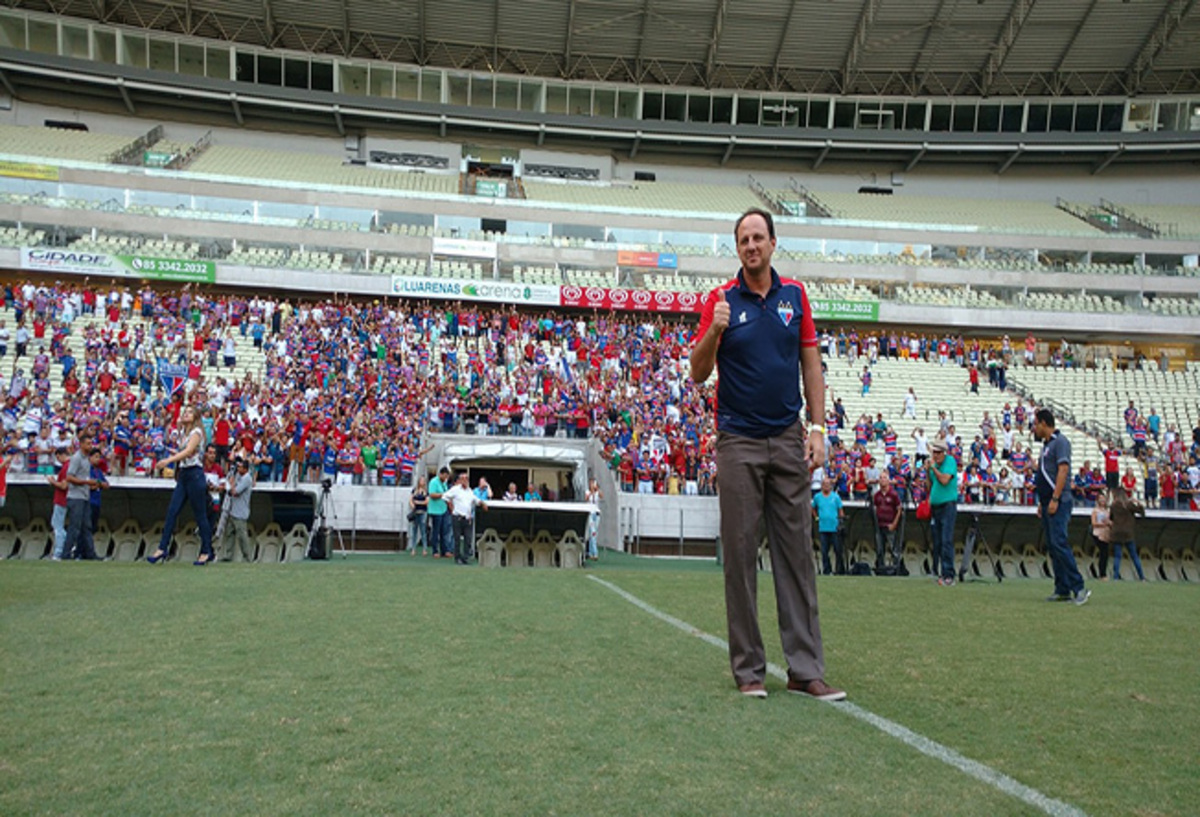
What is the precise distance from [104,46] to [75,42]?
1264 millimetres

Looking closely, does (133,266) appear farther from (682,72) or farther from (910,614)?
(910,614)

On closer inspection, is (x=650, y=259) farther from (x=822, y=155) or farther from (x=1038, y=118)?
(x=1038, y=118)

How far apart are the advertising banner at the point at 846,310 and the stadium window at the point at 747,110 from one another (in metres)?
15.5

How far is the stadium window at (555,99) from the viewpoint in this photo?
55.8 meters

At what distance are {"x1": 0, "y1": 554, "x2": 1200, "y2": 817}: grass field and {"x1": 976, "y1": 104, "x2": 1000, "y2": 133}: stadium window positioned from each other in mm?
53919

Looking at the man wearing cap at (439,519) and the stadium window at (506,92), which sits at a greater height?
the stadium window at (506,92)

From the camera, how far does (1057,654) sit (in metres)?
6.57

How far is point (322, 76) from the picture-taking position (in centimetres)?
5416

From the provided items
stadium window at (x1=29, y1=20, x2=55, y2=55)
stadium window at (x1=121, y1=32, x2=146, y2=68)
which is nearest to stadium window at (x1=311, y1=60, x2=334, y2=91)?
stadium window at (x1=121, y1=32, x2=146, y2=68)

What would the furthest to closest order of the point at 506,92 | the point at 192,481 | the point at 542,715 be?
the point at 506,92 < the point at 192,481 < the point at 542,715

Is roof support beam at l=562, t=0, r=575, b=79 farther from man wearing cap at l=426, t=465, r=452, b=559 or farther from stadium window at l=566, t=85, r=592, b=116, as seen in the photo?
man wearing cap at l=426, t=465, r=452, b=559

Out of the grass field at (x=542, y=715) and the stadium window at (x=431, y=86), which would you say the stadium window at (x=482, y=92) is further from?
the grass field at (x=542, y=715)

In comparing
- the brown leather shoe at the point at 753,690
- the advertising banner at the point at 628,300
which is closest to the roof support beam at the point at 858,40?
the advertising banner at the point at 628,300

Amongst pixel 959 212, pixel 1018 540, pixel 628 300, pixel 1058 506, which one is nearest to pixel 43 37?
pixel 628 300
